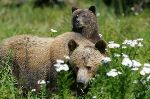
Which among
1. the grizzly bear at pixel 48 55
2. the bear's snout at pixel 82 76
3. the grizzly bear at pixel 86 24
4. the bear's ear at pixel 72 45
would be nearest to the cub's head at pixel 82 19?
the grizzly bear at pixel 86 24

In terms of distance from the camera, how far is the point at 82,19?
819 centimetres

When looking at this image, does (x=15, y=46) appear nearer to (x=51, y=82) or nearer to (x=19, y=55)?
(x=19, y=55)

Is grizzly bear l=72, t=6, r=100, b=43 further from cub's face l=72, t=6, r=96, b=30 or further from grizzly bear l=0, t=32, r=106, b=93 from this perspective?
grizzly bear l=0, t=32, r=106, b=93

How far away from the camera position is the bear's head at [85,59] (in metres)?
6.57

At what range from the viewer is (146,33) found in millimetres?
10695

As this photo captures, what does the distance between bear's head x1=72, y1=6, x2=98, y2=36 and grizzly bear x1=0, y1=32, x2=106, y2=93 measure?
52 cm

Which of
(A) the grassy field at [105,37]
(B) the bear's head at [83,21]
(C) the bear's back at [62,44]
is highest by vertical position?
(B) the bear's head at [83,21]

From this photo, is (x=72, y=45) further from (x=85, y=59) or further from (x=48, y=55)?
(x=48, y=55)

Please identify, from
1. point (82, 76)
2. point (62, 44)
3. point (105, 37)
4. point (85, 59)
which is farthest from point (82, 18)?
point (105, 37)

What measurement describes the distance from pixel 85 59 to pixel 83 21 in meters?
1.58

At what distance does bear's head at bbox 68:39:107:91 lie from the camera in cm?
657

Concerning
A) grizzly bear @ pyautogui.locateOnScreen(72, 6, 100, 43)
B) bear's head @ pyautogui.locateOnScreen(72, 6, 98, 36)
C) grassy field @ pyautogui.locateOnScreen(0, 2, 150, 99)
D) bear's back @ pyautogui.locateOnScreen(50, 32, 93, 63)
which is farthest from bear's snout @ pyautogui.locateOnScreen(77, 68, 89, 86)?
bear's head @ pyautogui.locateOnScreen(72, 6, 98, 36)

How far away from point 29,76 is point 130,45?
5.13 feet

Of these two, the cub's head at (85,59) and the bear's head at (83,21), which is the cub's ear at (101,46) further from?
the bear's head at (83,21)
